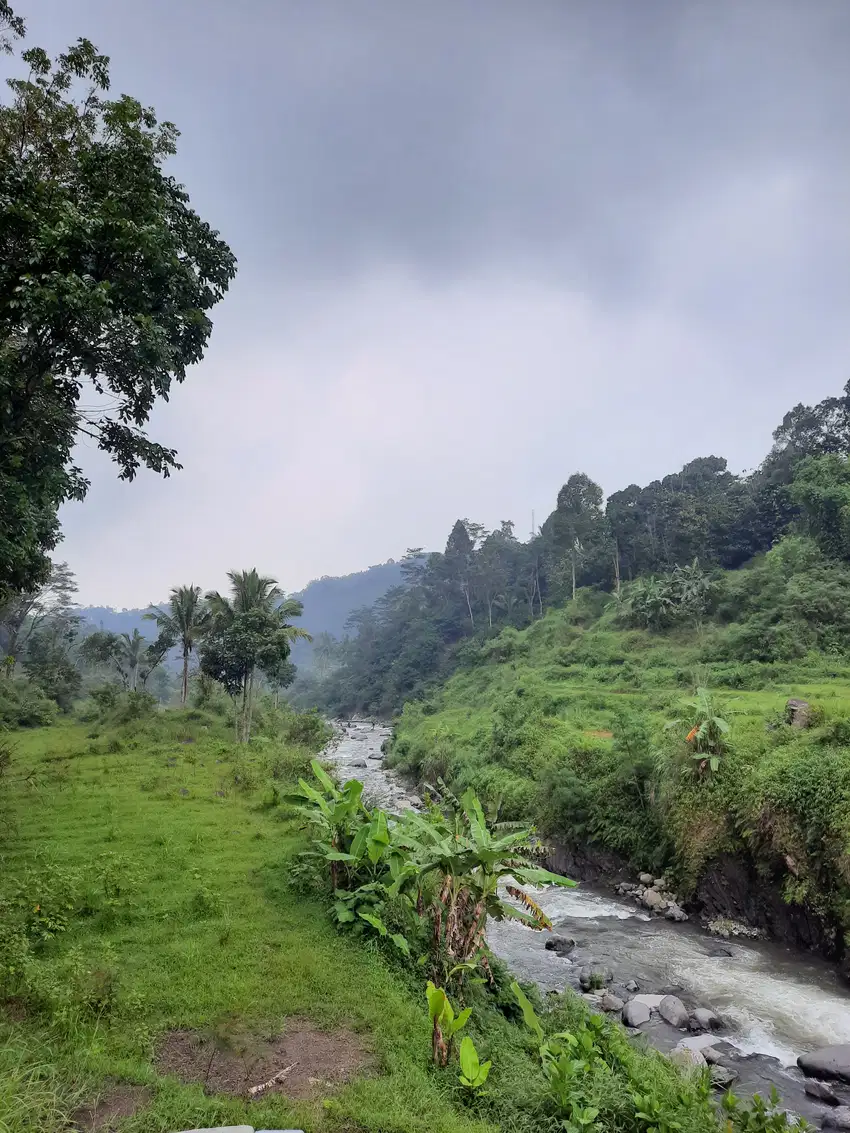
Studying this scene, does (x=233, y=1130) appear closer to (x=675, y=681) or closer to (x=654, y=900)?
(x=654, y=900)

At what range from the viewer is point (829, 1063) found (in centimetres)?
853

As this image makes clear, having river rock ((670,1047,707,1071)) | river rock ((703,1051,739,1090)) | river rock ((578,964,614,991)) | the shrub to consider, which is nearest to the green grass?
river rock ((670,1047,707,1071))

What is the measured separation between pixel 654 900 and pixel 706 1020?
5681 mm

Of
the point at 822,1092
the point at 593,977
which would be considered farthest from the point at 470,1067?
the point at 593,977

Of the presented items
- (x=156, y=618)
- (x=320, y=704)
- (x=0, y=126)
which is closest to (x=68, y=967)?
(x=0, y=126)

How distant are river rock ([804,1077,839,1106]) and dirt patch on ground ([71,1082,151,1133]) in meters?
8.34

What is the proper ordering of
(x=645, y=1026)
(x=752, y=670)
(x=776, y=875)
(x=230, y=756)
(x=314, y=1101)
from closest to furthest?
(x=314, y=1101), (x=645, y=1026), (x=776, y=875), (x=230, y=756), (x=752, y=670)

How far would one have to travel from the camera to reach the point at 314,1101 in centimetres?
510

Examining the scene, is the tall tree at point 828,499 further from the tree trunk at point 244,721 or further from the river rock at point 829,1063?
the tree trunk at point 244,721

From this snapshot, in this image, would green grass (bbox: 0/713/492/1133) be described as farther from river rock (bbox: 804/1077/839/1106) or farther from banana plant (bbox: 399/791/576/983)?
river rock (bbox: 804/1077/839/1106)

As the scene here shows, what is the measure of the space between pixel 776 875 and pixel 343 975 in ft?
35.7

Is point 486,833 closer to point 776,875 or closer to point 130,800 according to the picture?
point 776,875

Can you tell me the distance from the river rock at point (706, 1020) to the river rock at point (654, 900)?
526 cm

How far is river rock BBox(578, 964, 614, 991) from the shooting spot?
11383 millimetres
